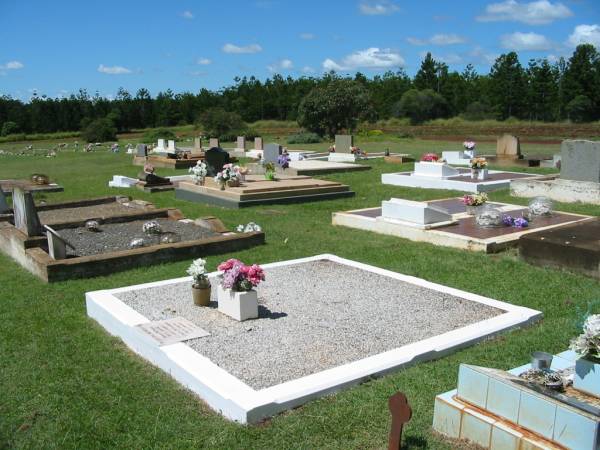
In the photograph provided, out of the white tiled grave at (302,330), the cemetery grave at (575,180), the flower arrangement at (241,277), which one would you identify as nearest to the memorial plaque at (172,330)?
the white tiled grave at (302,330)

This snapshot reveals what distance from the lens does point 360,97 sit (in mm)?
39156

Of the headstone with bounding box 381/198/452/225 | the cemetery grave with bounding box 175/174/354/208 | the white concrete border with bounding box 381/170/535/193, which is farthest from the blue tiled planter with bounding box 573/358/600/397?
the white concrete border with bounding box 381/170/535/193

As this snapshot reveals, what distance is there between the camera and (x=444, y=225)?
11.0m

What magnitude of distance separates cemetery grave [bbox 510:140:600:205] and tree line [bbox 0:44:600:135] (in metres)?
42.2

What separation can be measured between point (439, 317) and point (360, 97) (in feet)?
111

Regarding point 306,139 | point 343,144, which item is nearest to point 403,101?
point 306,139

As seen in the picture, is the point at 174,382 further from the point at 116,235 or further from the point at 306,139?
the point at 306,139

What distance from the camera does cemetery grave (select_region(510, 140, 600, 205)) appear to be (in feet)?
46.9

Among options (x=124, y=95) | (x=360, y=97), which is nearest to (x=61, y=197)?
(x=360, y=97)

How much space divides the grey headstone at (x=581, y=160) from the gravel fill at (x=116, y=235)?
9.09 meters

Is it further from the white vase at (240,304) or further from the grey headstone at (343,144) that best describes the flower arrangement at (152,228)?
the grey headstone at (343,144)

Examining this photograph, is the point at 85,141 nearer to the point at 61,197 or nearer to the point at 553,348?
the point at 61,197

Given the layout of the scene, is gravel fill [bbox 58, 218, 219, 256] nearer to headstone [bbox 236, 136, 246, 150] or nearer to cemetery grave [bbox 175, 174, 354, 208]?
cemetery grave [bbox 175, 174, 354, 208]

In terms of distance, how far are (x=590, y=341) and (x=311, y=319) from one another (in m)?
3.17
